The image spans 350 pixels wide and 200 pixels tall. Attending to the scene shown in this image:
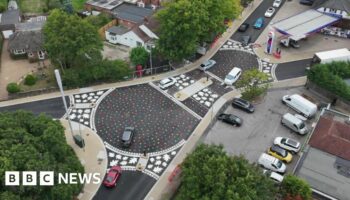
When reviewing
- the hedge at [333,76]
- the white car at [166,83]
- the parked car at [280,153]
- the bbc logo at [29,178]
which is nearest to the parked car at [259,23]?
the hedge at [333,76]

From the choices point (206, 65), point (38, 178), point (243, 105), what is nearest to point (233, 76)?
point (206, 65)

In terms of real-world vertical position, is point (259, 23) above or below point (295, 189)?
above

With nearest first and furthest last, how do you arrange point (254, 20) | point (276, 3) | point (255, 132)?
point (255, 132) < point (254, 20) < point (276, 3)

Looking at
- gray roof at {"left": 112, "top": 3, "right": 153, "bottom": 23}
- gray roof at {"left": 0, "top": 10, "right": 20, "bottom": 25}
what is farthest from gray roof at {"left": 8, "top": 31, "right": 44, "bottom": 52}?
gray roof at {"left": 112, "top": 3, "right": 153, "bottom": 23}

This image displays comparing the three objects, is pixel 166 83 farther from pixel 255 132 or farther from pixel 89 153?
pixel 89 153

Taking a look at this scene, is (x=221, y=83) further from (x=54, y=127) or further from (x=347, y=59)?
(x=54, y=127)

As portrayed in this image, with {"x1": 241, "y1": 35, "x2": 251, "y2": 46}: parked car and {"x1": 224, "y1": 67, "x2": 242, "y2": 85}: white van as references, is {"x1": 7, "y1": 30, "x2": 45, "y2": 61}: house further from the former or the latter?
{"x1": 241, "y1": 35, "x2": 251, "y2": 46}: parked car
